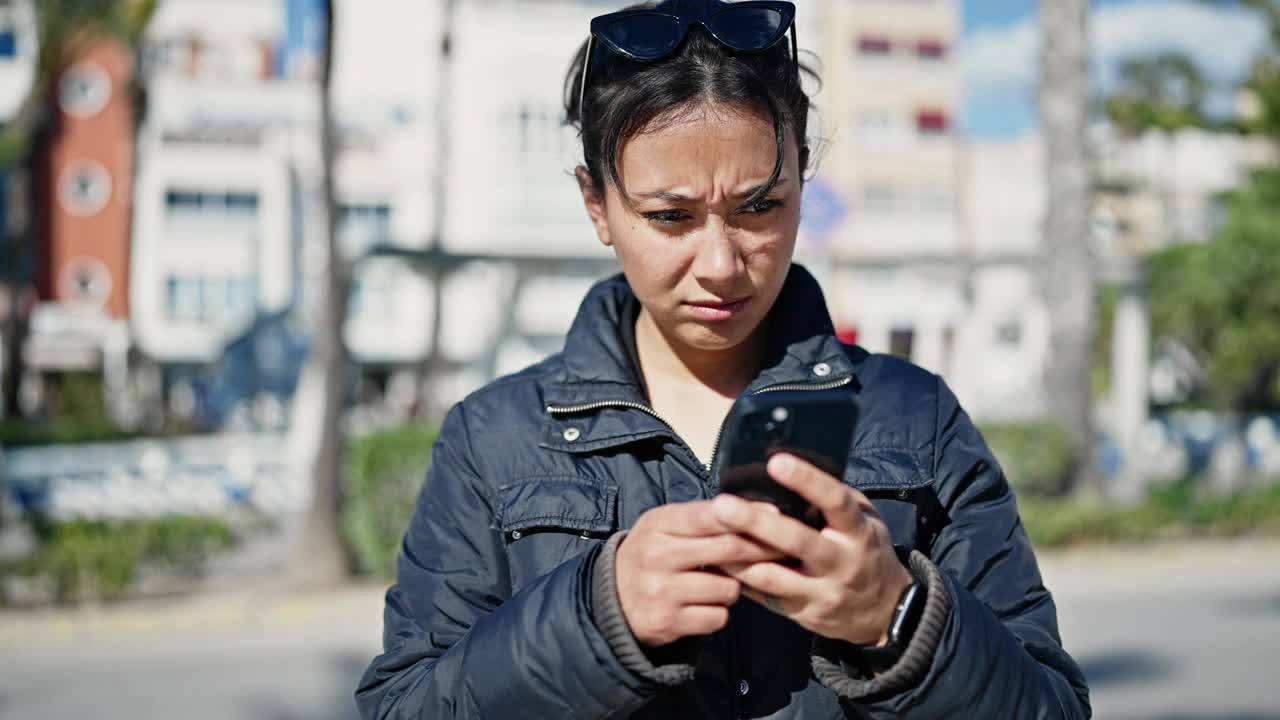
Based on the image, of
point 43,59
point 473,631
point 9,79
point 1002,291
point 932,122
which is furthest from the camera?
point 932,122

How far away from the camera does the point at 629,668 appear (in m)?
1.29

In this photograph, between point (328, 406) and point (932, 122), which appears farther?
point (932, 122)

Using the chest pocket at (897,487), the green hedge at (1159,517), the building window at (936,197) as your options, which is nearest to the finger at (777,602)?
the chest pocket at (897,487)


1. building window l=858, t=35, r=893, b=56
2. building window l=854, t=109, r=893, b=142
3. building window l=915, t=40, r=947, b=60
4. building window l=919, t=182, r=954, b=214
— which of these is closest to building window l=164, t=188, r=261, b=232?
building window l=854, t=109, r=893, b=142

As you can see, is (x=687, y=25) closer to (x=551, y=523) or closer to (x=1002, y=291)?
(x=551, y=523)

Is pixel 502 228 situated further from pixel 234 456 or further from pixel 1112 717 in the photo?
pixel 1112 717

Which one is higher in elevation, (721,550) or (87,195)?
(721,550)

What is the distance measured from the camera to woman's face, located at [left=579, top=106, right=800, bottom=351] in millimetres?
1510

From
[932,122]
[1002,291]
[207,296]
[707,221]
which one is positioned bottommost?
[207,296]

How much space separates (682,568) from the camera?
3.95ft

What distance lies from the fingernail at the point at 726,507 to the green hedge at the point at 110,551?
32.9ft

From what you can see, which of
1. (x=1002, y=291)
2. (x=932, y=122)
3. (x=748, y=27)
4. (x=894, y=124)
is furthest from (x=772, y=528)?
(x=932, y=122)

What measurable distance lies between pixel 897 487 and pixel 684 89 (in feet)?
1.75

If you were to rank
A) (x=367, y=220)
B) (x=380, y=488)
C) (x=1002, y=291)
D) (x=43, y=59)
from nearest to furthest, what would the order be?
(x=380, y=488) < (x=43, y=59) < (x=1002, y=291) < (x=367, y=220)
